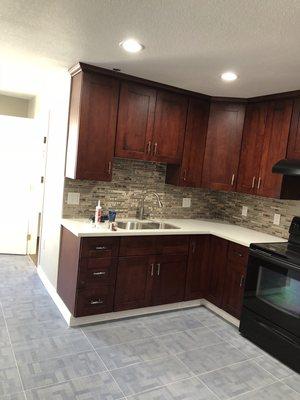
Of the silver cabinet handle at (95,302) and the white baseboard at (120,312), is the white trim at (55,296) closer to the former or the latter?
the white baseboard at (120,312)

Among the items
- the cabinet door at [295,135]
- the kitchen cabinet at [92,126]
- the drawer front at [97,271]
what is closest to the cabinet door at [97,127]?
the kitchen cabinet at [92,126]

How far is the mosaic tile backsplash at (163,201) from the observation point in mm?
3330

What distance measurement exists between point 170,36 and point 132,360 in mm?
2287

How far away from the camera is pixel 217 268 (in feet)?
11.1

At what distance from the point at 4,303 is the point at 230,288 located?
221cm

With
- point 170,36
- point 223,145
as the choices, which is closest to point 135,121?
point 223,145

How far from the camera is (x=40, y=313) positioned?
3.08 metres

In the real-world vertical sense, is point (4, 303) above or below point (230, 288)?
below

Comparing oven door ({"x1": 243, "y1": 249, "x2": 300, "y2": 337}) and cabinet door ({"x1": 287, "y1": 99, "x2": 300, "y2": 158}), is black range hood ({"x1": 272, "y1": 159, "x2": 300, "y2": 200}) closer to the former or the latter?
cabinet door ({"x1": 287, "y1": 99, "x2": 300, "y2": 158})

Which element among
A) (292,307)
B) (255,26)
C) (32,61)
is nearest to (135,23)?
(255,26)

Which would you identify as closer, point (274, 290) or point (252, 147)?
point (274, 290)

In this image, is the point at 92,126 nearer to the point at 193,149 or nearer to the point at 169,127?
the point at 169,127

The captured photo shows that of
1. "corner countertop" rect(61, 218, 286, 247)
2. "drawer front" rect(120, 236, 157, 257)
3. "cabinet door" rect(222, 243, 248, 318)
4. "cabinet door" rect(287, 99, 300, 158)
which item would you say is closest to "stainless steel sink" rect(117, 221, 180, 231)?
"corner countertop" rect(61, 218, 286, 247)

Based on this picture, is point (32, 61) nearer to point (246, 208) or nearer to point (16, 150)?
point (16, 150)
